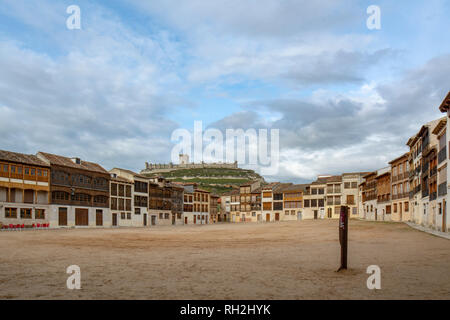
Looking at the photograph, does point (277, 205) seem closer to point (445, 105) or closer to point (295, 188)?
point (295, 188)

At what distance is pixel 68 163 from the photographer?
2542 inches

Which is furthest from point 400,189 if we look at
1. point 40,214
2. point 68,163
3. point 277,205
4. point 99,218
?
point 40,214

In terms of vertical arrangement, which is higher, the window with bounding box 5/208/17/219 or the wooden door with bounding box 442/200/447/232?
the wooden door with bounding box 442/200/447/232

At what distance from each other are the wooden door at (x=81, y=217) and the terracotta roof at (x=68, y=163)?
265 inches

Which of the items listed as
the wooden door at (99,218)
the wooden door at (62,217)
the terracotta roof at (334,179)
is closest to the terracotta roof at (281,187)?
the terracotta roof at (334,179)

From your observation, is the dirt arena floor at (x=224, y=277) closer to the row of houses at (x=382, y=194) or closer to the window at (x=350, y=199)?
the row of houses at (x=382, y=194)

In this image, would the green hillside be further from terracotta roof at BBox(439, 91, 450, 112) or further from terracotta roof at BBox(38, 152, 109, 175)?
terracotta roof at BBox(439, 91, 450, 112)

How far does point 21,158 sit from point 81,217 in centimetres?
1382

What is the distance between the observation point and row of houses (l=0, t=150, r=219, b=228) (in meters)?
54.3

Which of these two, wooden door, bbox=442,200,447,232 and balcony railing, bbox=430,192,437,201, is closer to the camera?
wooden door, bbox=442,200,447,232

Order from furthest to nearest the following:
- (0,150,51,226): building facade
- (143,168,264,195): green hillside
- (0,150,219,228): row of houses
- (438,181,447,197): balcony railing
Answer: (143,168,264,195): green hillside
(0,150,219,228): row of houses
(0,150,51,226): building facade
(438,181,447,197): balcony railing

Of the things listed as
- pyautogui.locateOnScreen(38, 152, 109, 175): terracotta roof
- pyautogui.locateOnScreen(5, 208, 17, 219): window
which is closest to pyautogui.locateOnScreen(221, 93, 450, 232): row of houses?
pyautogui.locateOnScreen(38, 152, 109, 175): terracotta roof

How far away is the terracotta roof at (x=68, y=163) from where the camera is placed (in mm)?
60594
